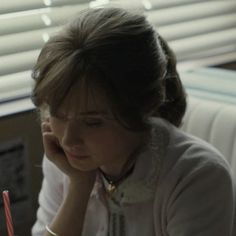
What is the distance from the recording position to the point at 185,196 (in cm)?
104

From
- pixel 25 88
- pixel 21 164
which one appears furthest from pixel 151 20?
pixel 21 164

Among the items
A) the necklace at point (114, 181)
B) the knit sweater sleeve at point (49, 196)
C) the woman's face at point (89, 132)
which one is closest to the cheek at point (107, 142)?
the woman's face at point (89, 132)

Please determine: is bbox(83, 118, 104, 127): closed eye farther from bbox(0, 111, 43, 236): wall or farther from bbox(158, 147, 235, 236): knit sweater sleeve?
bbox(0, 111, 43, 236): wall

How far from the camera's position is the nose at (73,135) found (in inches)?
37.7

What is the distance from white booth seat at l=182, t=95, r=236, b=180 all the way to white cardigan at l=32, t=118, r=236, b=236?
0.21m

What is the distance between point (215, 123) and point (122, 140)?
0.38m

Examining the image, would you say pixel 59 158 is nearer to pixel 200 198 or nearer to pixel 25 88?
pixel 200 198

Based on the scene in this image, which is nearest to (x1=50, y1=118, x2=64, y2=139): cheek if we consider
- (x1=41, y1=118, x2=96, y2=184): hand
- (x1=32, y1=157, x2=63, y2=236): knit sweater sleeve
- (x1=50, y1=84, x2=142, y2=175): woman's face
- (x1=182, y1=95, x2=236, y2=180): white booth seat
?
(x1=50, y1=84, x2=142, y2=175): woman's face

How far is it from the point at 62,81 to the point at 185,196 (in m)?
0.31

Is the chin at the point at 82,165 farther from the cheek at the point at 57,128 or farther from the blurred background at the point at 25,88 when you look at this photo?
the blurred background at the point at 25,88

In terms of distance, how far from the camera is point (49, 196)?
125cm

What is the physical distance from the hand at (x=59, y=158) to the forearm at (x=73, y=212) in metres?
0.02

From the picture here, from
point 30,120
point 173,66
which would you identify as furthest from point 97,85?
point 30,120

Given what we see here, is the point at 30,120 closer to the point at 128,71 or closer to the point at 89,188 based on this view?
the point at 89,188
